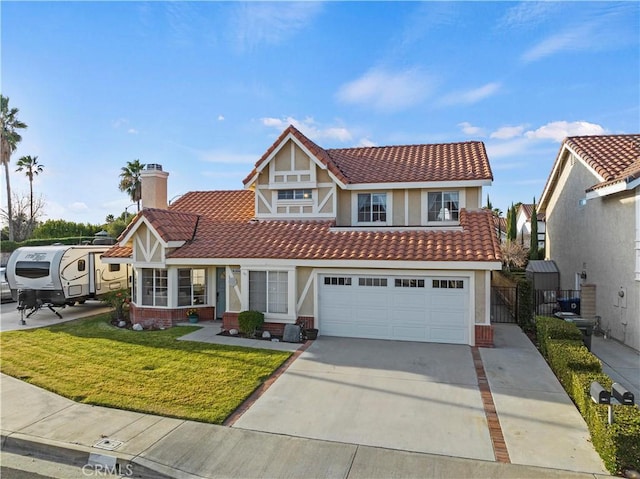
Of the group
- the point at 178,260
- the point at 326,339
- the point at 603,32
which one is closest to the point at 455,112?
the point at 603,32

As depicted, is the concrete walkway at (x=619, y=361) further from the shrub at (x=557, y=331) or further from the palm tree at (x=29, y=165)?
the palm tree at (x=29, y=165)

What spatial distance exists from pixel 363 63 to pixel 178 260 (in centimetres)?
1068

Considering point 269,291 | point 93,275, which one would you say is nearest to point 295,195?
point 269,291

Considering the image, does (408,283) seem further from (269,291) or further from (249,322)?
(249,322)

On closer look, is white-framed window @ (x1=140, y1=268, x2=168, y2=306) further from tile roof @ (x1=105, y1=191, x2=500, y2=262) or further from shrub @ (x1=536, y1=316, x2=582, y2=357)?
shrub @ (x1=536, y1=316, x2=582, y2=357)

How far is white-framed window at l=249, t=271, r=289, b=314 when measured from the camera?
14578 millimetres

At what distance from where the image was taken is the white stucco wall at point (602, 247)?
12.9 metres

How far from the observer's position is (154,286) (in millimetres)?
16125

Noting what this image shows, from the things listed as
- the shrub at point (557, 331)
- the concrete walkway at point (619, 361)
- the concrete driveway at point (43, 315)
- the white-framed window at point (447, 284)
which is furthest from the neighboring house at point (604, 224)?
the concrete driveway at point (43, 315)

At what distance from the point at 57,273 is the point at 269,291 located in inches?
414

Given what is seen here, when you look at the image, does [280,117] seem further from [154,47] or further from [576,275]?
[576,275]

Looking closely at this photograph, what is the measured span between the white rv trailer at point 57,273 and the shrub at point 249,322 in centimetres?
988

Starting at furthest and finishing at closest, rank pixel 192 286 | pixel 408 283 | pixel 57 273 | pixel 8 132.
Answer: pixel 8 132 → pixel 57 273 → pixel 192 286 → pixel 408 283

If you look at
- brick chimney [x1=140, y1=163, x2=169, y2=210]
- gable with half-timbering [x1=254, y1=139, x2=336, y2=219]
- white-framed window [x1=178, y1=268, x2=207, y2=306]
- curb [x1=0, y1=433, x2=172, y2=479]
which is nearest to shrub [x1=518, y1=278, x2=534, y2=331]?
gable with half-timbering [x1=254, y1=139, x2=336, y2=219]
